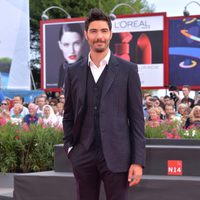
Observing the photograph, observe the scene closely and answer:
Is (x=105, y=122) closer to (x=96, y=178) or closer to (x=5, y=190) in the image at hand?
(x=96, y=178)

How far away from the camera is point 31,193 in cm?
662

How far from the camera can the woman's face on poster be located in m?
20.3

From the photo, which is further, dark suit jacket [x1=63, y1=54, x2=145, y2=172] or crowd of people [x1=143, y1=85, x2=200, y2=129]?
crowd of people [x1=143, y1=85, x2=200, y2=129]

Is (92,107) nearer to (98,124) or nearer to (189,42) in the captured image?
(98,124)

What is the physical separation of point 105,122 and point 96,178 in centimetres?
42

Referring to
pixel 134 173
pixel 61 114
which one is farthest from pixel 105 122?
pixel 61 114

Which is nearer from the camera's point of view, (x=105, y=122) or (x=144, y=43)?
(x=105, y=122)

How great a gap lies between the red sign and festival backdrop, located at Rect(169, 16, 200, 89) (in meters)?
12.5

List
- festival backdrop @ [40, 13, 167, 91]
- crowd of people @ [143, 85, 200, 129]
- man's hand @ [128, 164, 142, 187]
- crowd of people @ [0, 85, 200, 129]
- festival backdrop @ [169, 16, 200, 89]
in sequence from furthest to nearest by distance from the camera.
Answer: festival backdrop @ [40, 13, 167, 91] → festival backdrop @ [169, 16, 200, 89] → crowd of people @ [0, 85, 200, 129] → crowd of people @ [143, 85, 200, 129] → man's hand @ [128, 164, 142, 187]

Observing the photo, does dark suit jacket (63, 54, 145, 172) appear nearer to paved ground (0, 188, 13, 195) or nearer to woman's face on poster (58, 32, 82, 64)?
paved ground (0, 188, 13, 195)

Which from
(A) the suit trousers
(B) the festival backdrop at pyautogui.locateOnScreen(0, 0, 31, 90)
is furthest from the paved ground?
(B) the festival backdrop at pyautogui.locateOnScreen(0, 0, 31, 90)

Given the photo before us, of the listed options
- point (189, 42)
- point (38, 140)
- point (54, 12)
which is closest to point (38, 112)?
point (38, 140)

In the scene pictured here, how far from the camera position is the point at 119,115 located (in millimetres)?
3727

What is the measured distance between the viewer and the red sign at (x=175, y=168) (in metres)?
5.95
